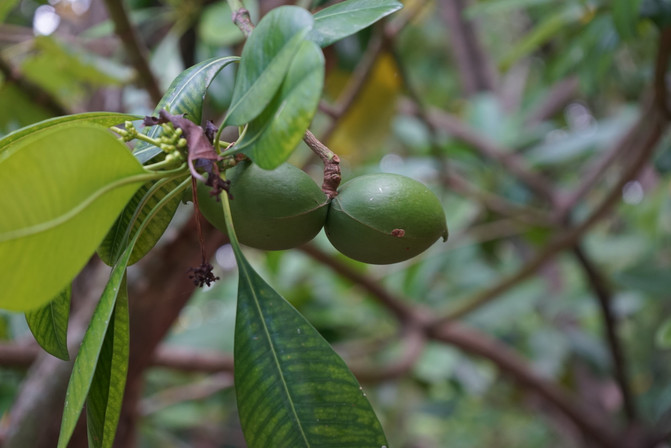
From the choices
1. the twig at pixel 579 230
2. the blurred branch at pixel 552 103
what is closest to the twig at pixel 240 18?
the twig at pixel 579 230

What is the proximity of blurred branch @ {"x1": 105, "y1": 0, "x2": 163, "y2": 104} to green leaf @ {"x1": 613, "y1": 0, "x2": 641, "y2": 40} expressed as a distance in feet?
2.36

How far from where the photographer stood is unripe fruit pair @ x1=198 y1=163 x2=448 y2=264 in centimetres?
49

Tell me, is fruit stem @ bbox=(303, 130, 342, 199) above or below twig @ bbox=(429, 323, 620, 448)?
below

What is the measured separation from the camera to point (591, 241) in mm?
2486

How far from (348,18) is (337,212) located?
0.15 meters

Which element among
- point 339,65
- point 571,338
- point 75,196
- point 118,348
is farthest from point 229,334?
point 75,196

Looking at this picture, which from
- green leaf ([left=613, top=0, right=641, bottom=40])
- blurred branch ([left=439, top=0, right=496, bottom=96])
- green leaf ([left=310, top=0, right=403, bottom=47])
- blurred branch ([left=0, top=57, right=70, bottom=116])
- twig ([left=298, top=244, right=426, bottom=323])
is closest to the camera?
green leaf ([left=310, top=0, right=403, bottom=47])

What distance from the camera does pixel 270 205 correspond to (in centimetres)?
48

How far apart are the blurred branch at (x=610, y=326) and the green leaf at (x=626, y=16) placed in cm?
81

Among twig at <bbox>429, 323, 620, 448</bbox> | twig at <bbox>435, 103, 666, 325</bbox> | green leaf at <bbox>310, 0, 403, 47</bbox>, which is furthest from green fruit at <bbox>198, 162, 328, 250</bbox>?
twig at <bbox>429, 323, 620, 448</bbox>

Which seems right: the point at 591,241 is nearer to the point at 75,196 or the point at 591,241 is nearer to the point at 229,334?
the point at 229,334

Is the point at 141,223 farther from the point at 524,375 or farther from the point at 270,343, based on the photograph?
the point at 524,375

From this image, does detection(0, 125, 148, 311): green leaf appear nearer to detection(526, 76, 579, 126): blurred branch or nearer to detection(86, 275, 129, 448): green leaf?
detection(86, 275, 129, 448): green leaf

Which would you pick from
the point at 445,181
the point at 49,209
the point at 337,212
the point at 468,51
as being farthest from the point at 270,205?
the point at 468,51
